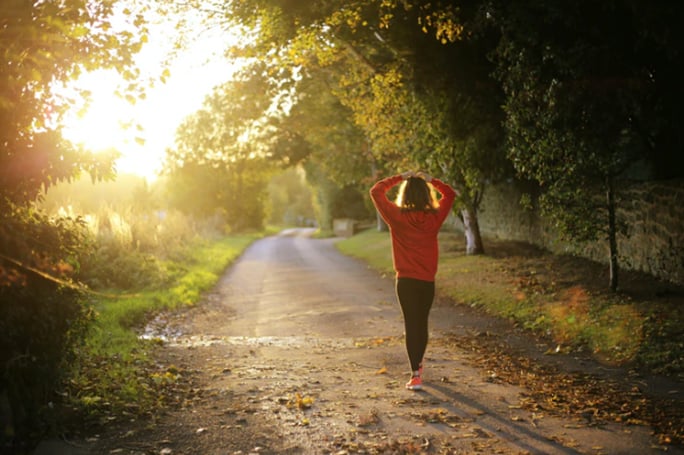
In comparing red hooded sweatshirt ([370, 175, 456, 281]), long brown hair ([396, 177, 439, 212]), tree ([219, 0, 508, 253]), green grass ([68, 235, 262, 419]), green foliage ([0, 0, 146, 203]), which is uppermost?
tree ([219, 0, 508, 253])

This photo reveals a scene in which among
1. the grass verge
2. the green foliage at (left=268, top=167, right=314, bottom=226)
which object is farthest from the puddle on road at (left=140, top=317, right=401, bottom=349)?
the green foliage at (left=268, top=167, right=314, bottom=226)

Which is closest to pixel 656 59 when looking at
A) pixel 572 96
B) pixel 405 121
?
pixel 572 96

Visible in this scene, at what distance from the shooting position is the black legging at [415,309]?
7371mm

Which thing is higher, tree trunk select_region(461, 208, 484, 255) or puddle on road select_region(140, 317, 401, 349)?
tree trunk select_region(461, 208, 484, 255)

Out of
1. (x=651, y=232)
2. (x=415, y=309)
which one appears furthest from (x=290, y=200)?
(x=415, y=309)

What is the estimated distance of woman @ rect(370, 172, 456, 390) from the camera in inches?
288

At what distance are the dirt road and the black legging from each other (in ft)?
1.31

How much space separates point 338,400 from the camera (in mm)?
6898

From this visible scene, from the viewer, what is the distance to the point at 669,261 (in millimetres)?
12562

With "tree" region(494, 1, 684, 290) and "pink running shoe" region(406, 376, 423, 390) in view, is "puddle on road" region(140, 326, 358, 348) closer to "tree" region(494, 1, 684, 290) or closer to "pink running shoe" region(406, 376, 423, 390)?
"pink running shoe" region(406, 376, 423, 390)

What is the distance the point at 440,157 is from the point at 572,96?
321 inches

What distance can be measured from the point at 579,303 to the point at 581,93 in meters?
3.60

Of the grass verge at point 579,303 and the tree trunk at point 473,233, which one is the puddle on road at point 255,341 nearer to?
the grass verge at point 579,303

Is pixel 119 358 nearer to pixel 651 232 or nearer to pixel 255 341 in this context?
pixel 255 341
